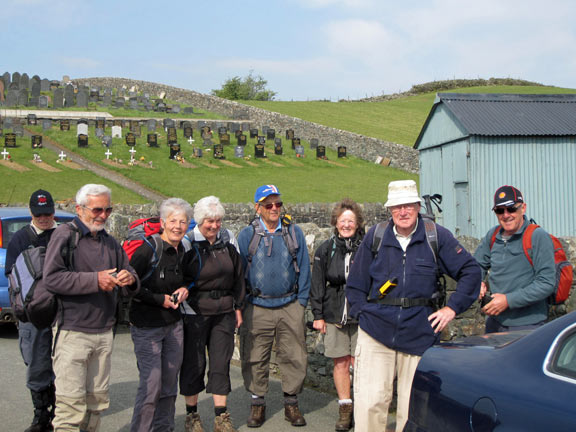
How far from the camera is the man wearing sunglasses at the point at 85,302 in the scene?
4.49 m

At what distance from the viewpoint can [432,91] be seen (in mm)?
77688

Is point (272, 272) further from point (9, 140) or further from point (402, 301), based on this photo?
point (9, 140)

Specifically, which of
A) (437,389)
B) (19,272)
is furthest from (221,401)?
(437,389)

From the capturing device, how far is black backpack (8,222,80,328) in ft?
15.2

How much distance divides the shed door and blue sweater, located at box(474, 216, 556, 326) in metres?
10.1

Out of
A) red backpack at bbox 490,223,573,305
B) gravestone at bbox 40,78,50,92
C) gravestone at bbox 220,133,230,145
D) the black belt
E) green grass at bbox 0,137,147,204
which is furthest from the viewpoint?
gravestone at bbox 40,78,50,92

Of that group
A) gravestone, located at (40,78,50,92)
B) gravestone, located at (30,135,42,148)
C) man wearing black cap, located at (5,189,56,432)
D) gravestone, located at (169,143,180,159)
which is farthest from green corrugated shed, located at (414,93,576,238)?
gravestone, located at (40,78,50,92)

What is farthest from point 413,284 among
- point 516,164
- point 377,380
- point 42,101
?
point 42,101

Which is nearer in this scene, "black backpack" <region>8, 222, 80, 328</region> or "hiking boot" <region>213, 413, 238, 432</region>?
"black backpack" <region>8, 222, 80, 328</region>

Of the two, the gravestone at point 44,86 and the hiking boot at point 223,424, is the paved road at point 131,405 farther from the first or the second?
the gravestone at point 44,86

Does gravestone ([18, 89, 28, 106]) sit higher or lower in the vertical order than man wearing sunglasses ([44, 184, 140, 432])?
higher

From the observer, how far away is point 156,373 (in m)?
4.93

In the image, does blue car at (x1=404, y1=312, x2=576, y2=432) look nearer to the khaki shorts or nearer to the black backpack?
the khaki shorts

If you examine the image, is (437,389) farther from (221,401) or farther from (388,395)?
(221,401)
